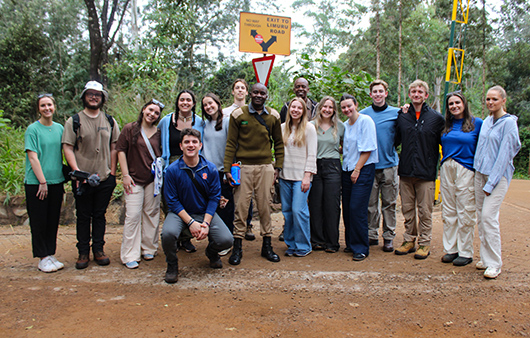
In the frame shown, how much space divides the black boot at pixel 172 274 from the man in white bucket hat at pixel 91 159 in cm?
100

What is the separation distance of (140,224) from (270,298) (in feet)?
6.81

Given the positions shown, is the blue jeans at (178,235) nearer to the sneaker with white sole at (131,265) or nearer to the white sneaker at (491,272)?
the sneaker with white sole at (131,265)

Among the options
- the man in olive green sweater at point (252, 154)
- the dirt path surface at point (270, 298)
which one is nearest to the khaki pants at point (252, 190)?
the man in olive green sweater at point (252, 154)

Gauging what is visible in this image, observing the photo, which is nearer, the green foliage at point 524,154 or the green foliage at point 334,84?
the green foliage at point 334,84

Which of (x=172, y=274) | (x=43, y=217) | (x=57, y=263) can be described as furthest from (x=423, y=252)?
(x=43, y=217)

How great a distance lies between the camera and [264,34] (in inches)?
260

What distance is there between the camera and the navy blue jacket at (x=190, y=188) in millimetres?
4212

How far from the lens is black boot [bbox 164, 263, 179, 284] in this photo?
402 cm

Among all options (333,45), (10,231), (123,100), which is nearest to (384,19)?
(333,45)

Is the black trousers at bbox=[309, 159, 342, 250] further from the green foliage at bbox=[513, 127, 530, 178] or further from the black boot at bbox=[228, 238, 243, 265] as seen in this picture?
the green foliage at bbox=[513, 127, 530, 178]

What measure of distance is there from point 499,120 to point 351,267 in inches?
92.0

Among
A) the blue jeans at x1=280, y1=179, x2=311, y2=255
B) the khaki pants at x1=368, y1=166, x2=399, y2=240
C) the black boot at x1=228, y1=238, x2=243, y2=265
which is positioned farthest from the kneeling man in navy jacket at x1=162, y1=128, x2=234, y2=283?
the khaki pants at x1=368, y1=166, x2=399, y2=240

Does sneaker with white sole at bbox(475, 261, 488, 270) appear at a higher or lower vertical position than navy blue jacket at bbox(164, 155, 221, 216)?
lower

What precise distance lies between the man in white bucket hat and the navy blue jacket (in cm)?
90
